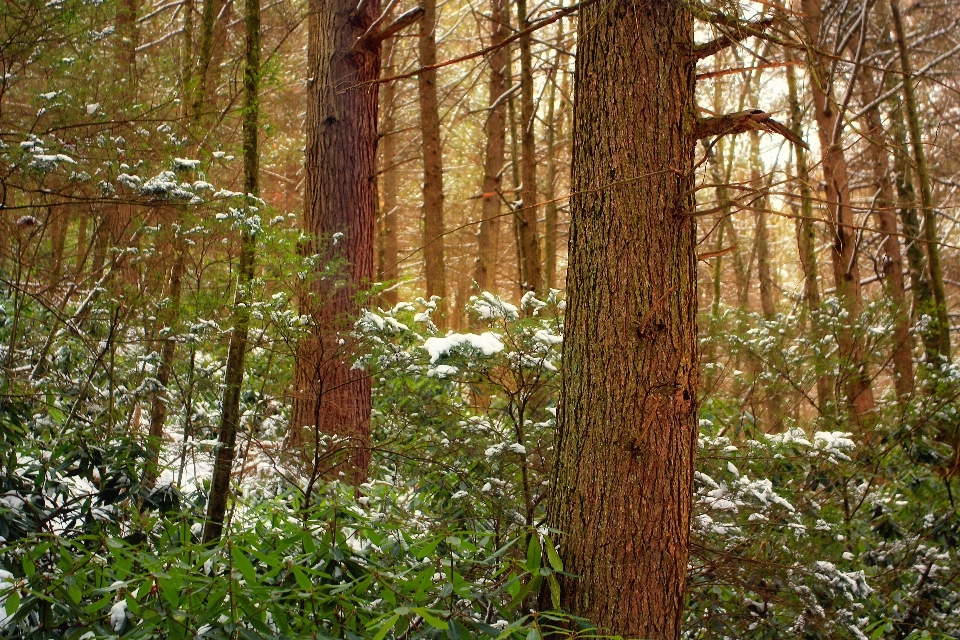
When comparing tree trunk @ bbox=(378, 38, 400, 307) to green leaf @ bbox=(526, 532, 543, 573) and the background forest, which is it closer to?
the background forest

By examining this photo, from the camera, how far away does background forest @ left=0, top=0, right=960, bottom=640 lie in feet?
9.49

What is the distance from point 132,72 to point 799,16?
525cm

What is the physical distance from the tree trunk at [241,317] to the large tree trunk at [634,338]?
6.58ft

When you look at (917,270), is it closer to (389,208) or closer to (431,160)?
(431,160)

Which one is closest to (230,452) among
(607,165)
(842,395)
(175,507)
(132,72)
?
(175,507)

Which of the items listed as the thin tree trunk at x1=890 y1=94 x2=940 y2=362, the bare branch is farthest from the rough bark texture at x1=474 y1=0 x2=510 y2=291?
the bare branch

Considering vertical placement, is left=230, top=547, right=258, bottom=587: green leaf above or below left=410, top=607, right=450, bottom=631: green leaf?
above

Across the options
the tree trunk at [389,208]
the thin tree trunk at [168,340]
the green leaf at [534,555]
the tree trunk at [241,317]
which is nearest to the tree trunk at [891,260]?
the green leaf at [534,555]

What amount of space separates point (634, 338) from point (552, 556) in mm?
917

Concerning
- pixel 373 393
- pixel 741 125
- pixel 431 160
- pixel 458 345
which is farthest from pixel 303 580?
pixel 431 160

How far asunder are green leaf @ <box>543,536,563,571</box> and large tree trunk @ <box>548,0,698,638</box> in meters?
0.11

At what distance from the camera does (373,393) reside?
6.22 metres

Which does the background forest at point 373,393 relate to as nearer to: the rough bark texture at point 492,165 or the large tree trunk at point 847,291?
the large tree trunk at point 847,291

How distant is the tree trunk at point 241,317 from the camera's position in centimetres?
426
